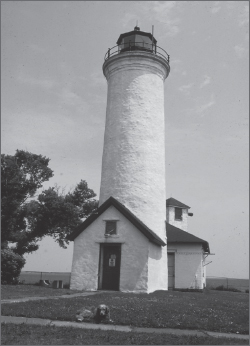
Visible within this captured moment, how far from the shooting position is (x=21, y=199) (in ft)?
92.1

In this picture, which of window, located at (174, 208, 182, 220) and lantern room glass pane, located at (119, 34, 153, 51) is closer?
lantern room glass pane, located at (119, 34, 153, 51)

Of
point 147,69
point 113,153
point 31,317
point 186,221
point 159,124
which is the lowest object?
point 31,317

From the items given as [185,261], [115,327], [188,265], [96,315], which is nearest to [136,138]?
[185,261]

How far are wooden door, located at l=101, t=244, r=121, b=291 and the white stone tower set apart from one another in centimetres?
248

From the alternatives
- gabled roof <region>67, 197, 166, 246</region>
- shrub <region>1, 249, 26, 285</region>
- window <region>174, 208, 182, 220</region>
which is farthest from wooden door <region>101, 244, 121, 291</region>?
window <region>174, 208, 182, 220</region>

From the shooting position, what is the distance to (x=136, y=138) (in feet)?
70.9

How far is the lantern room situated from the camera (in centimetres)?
2431

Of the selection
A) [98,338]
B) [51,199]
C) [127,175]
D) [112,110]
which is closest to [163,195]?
[127,175]

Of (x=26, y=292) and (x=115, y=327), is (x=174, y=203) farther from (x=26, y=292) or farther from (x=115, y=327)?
(x=115, y=327)

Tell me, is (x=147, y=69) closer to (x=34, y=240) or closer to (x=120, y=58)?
(x=120, y=58)

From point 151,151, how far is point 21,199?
40.3ft

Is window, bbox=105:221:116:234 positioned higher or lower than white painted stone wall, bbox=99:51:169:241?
lower

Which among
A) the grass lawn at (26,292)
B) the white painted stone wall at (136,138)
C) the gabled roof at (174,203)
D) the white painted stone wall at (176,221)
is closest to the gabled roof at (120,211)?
the white painted stone wall at (136,138)

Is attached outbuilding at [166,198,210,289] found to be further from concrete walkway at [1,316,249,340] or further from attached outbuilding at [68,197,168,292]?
concrete walkway at [1,316,249,340]
